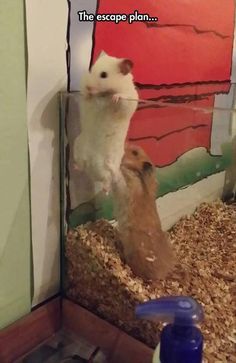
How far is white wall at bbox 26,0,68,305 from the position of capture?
1.94ft

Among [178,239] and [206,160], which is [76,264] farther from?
[206,160]

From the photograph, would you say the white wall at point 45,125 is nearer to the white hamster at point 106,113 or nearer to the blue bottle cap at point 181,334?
the white hamster at point 106,113

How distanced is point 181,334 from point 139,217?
0.26 m

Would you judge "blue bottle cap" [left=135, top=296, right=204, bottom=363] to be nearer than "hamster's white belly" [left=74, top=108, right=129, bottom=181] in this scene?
Yes

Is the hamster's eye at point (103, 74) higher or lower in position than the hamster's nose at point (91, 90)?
higher

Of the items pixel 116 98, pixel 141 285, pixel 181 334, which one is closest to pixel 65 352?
pixel 141 285

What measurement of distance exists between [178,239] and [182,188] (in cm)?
11

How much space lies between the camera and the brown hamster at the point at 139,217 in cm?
65

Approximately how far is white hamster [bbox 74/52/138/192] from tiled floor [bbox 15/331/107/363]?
0.27m

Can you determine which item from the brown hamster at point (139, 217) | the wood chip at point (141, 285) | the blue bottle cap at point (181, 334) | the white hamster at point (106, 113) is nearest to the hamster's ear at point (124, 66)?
the white hamster at point (106, 113)

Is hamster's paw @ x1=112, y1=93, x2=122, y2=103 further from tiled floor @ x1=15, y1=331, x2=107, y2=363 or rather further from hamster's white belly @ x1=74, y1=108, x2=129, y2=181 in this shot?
tiled floor @ x1=15, y1=331, x2=107, y2=363

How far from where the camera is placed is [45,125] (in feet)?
2.08

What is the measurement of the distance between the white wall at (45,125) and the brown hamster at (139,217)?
11 centimetres

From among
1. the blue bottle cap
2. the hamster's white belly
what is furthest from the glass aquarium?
the blue bottle cap
